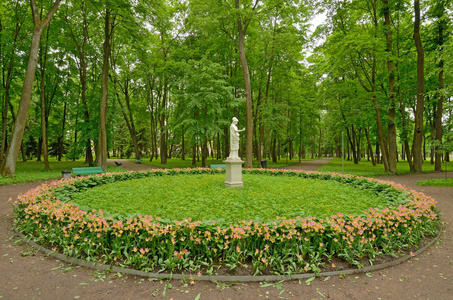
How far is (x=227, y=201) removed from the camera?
6492 millimetres

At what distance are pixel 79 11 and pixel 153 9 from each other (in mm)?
6723

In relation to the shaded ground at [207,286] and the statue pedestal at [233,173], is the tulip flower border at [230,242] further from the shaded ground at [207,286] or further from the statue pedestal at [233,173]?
the statue pedestal at [233,173]

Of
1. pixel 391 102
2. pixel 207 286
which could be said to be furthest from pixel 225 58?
pixel 207 286

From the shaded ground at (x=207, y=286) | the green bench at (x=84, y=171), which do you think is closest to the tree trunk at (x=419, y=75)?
the shaded ground at (x=207, y=286)

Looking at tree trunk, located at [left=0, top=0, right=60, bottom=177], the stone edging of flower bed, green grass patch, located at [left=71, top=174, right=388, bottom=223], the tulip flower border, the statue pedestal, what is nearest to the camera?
the stone edging of flower bed

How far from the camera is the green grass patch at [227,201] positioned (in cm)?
536

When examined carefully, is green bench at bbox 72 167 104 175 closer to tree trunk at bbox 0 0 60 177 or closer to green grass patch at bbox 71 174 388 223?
tree trunk at bbox 0 0 60 177

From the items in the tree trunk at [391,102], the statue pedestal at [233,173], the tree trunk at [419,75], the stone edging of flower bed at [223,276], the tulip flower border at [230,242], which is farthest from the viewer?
the tree trunk at [391,102]

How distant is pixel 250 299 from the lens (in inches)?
113

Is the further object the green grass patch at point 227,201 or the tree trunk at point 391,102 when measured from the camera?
the tree trunk at point 391,102

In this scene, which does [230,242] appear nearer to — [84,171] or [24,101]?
[84,171]

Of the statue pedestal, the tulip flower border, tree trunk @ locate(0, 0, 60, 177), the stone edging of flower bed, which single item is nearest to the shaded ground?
the stone edging of flower bed

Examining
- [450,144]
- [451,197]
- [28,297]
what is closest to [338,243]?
[28,297]

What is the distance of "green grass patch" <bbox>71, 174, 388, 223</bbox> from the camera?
211 inches
